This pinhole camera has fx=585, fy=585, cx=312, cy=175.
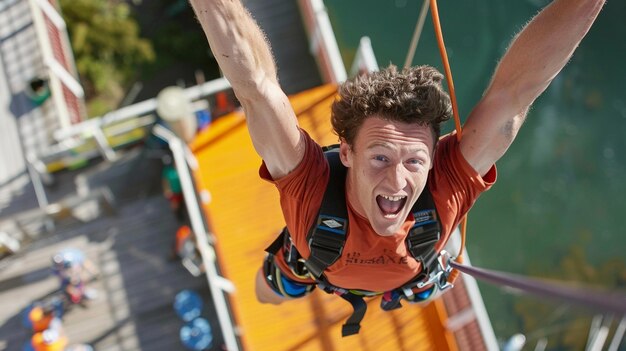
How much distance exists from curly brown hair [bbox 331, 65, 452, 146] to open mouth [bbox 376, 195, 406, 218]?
10.1 inches

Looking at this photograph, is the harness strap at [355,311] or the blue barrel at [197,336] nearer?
the harness strap at [355,311]

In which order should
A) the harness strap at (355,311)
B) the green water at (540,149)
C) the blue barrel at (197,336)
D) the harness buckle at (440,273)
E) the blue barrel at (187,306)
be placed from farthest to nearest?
1. the green water at (540,149)
2. the blue barrel at (187,306)
3. the blue barrel at (197,336)
4. the harness strap at (355,311)
5. the harness buckle at (440,273)

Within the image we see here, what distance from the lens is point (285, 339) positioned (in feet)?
16.3

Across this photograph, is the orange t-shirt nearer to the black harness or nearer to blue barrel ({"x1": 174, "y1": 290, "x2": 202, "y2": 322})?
the black harness

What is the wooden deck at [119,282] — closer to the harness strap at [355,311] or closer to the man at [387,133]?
the harness strap at [355,311]

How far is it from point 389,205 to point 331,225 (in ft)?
0.95

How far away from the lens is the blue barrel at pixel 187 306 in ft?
20.6

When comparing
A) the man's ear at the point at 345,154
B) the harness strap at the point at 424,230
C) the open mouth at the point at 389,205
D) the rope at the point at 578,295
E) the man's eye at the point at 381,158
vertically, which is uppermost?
the man's ear at the point at 345,154

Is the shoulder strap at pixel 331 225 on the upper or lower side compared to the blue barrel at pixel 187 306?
upper

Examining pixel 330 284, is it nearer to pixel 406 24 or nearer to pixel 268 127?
pixel 268 127

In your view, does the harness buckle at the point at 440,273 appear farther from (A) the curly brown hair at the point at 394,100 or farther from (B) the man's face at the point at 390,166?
(A) the curly brown hair at the point at 394,100

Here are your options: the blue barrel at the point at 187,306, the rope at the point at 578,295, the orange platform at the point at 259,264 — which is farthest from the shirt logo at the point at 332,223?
the blue barrel at the point at 187,306

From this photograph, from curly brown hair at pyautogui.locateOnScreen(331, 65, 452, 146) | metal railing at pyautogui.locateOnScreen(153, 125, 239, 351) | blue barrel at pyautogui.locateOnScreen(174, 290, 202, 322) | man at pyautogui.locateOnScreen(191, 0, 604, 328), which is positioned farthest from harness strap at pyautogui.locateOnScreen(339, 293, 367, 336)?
blue barrel at pyautogui.locateOnScreen(174, 290, 202, 322)

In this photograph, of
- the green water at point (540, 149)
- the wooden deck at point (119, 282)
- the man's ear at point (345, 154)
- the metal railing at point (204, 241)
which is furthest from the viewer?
the green water at point (540, 149)
